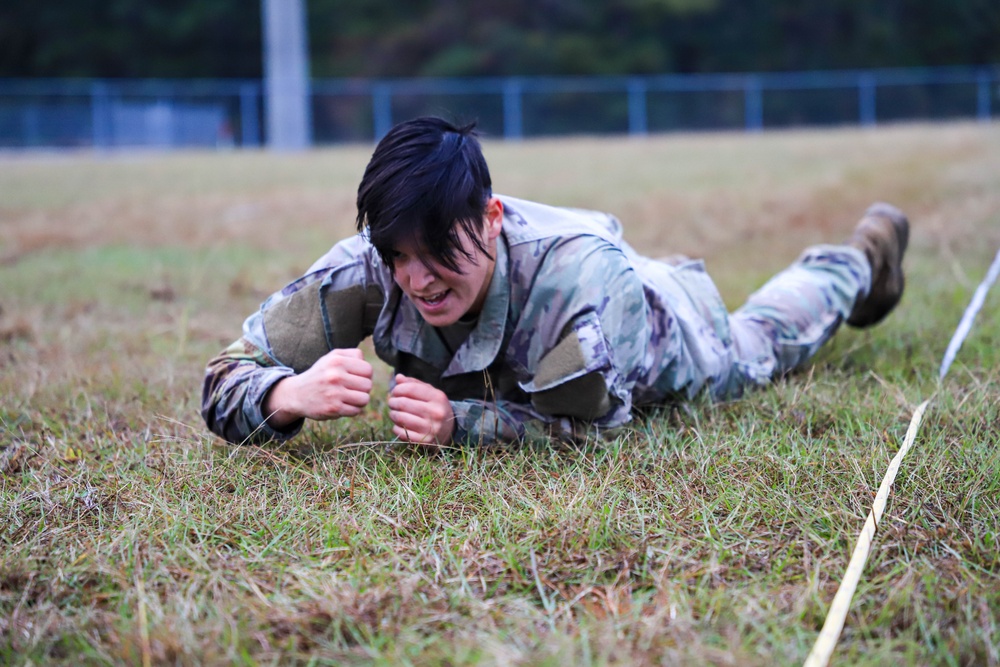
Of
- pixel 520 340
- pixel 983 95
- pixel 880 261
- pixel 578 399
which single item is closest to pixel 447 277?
pixel 520 340

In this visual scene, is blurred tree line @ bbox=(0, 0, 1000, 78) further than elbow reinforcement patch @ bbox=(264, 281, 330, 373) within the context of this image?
Yes

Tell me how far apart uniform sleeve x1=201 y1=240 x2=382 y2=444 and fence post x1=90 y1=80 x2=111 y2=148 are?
24.2 m

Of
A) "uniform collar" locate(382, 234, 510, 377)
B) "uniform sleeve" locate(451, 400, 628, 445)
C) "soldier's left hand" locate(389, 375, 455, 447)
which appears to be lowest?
"uniform sleeve" locate(451, 400, 628, 445)

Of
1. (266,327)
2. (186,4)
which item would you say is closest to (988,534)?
(266,327)

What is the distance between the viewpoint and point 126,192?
10.1 meters

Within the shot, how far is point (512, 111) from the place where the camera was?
25.4 meters

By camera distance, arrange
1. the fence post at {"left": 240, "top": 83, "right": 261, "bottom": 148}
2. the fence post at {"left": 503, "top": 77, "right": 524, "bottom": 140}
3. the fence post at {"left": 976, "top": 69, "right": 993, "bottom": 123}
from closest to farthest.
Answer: the fence post at {"left": 976, "top": 69, "right": 993, "bottom": 123} → the fence post at {"left": 503, "top": 77, "right": 524, "bottom": 140} → the fence post at {"left": 240, "top": 83, "right": 261, "bottom": 148}

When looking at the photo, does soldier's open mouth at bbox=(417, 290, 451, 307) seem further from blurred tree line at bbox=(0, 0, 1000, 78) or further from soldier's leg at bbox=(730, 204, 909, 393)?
blurred tree line at bbox=(0, 0, 1000, 78)

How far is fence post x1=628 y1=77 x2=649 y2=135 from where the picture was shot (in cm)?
2533

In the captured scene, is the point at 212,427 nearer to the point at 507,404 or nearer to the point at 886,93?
the point at 507,404

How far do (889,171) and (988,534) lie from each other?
25.3 ft

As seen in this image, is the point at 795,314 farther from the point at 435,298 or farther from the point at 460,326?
the point at 435,298

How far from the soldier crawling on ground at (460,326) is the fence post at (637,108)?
23.6 m

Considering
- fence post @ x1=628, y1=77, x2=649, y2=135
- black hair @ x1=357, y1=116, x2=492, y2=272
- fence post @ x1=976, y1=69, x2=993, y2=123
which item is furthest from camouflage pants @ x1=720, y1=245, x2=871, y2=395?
fence post @ x1=976, y1=69, x2=993, y2=123
